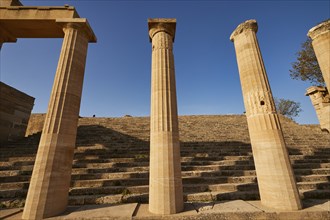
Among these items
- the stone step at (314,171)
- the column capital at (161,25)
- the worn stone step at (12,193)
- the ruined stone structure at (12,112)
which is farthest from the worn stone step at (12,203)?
the stone step at (314,171)

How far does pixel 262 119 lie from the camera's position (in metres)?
5.95

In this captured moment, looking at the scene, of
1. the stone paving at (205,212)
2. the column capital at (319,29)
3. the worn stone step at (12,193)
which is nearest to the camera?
the stone paving at (205,212)

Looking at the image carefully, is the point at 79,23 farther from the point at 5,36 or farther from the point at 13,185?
the point at 13,185

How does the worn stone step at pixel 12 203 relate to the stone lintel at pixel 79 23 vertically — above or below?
below

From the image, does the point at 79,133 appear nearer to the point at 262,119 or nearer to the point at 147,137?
the point at 147,137

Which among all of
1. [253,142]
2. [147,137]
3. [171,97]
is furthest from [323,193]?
[147,137]

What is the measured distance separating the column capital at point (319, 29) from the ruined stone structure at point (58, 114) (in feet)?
32.6

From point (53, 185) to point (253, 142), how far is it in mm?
6959

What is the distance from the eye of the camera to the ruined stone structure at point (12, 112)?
12.2 metres

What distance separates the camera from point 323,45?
6.74 m

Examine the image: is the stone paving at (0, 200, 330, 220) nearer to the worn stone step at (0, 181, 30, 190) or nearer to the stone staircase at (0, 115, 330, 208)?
the stone staircase at (0, 115, 330, 208)

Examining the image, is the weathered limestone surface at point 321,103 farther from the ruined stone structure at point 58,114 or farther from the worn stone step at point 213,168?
the ruined stone structure at point 58,114

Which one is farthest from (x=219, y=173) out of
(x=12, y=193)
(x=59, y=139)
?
(x=12, y=193)

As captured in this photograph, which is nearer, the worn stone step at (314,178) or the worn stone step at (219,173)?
the worn stone step at (314,178)
